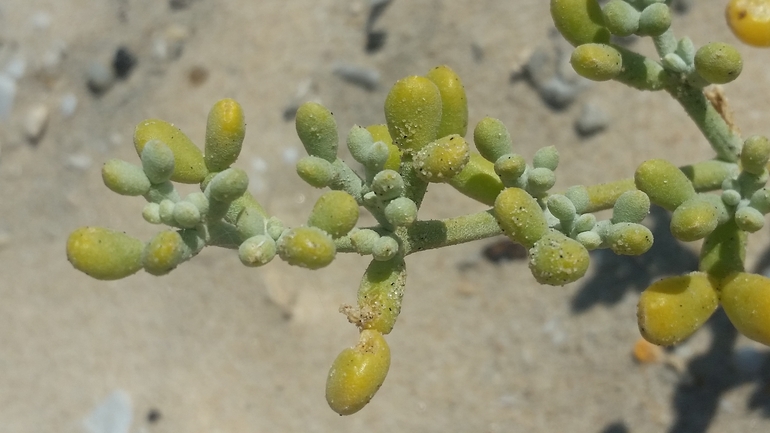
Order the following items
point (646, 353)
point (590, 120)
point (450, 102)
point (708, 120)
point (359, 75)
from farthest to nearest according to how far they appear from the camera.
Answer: point (359, 75)
point (590, 120)
point (646, 353)
point (708, 120)
point (450, 102)

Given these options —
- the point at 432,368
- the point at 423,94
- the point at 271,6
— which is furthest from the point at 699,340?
the point at 271,6

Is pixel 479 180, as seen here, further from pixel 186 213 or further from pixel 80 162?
pixel 80 162

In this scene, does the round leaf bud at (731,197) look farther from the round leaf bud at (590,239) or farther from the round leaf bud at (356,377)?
the round leaf bud at (356,377)

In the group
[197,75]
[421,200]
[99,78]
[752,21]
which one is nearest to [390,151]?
[421,200]

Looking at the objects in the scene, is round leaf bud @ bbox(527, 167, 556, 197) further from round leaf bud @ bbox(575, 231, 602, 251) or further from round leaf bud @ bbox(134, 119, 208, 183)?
round leaf bud @ bbox(134, 119, 208, 183)

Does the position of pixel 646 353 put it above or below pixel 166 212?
below

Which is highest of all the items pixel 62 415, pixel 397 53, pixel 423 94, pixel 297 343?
pixel 423 94

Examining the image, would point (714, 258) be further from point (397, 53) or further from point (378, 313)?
point (397, 53)

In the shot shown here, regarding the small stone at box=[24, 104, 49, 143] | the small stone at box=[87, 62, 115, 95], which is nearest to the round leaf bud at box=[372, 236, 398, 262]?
the small stone at box=[87, 62, 115, 95]
